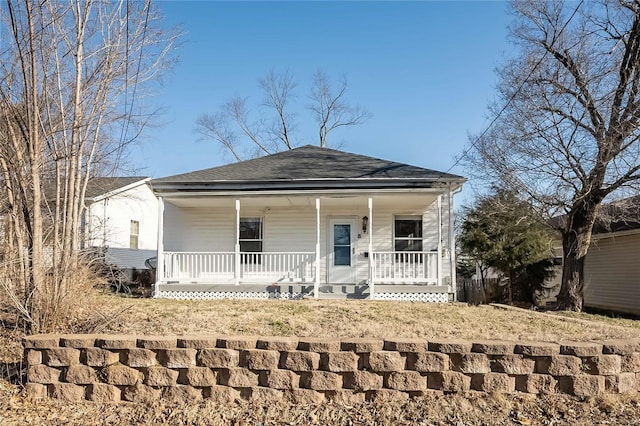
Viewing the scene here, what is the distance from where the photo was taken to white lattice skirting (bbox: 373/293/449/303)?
11.9m

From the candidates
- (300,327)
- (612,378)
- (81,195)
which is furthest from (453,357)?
(81,195)

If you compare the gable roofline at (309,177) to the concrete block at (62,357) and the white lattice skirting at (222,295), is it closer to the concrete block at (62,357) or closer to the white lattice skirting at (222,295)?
the white lattice skirting at (222,295)

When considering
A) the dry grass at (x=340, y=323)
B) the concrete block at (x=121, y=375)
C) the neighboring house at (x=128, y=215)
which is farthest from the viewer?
the neighboring house at (x=128, y=215)

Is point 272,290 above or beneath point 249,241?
beneath

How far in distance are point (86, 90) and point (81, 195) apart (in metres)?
1.52

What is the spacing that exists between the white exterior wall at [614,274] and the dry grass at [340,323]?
8.57 metres

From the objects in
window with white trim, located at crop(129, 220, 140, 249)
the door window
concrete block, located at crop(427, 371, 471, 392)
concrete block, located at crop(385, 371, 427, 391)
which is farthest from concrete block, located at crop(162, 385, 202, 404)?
window with white trim, located at crop(129, 220, 140, 249)

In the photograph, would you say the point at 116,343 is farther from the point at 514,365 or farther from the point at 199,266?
the point at 199,266

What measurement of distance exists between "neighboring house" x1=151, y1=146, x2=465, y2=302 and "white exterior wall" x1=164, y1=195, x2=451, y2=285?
1.1 inches

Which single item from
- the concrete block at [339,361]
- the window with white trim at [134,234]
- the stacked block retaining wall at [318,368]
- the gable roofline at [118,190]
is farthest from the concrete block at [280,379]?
the window with white trim at [134,234]

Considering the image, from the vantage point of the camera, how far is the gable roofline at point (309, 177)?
12453mm

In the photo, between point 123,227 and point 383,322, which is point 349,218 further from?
point 123,227

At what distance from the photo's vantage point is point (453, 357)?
171 inches

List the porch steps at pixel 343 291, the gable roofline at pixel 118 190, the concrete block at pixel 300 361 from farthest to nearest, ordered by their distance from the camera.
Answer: the gable roofline at pixel 118 190
the porch steps at pixel 343 291
the concrete block at pixel 300 361
